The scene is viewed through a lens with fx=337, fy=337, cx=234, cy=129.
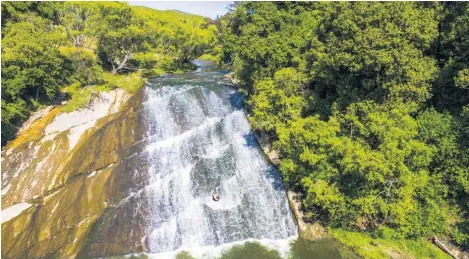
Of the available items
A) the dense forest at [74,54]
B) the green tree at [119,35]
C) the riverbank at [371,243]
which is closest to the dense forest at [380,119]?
the riverbank at [371,243]

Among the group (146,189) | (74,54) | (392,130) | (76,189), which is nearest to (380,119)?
(392,130)

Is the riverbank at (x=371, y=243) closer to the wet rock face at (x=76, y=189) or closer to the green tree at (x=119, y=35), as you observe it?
the wet rock face at (x=76, y=189)

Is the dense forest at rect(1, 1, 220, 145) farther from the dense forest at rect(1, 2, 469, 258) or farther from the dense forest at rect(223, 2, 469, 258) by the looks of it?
the dense forest at rect(223, 2, 469, 258)

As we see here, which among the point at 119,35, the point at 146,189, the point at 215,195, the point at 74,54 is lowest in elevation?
the point at 146,189

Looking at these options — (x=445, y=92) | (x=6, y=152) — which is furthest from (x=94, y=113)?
(x=445, y=92)

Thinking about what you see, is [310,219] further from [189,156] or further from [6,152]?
[6,152]

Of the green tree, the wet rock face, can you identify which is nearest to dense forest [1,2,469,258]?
the wet rock face

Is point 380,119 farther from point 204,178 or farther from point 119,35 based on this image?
point 119,35
